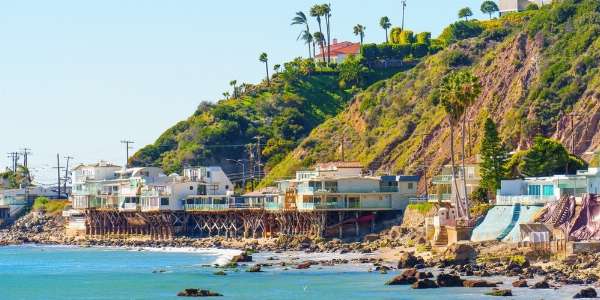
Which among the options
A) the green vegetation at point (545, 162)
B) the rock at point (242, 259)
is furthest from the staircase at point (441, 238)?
the rock at point (242, 259)

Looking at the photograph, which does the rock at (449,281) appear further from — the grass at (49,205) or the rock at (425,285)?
the grass at (49,205)

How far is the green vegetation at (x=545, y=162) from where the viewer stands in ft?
364

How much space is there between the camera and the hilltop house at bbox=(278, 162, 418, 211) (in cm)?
12575

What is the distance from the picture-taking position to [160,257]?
12538 centimetres

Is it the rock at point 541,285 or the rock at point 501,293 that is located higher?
the rock at point 541,285

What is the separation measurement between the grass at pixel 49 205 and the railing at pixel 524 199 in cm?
8359

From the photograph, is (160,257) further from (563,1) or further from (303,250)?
(563,1)

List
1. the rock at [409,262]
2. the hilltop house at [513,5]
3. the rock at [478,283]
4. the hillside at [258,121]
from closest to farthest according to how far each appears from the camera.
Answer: the rock at [478,283]
the rock at [409,262]
the hillside at [258,121]
the hilltop house at [513,5]

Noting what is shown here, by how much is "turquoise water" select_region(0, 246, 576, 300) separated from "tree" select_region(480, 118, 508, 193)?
17.4 meters

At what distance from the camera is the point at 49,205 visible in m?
180

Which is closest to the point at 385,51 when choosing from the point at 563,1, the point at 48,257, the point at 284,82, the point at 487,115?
the point at 284,82

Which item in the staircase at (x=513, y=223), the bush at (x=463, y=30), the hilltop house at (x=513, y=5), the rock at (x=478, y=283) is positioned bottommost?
the rock at (x=478, y=283)

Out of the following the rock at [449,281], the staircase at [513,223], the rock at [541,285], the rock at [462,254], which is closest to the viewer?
the rock at [541,285]

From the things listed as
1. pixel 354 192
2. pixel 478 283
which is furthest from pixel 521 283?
pixel 354 192
